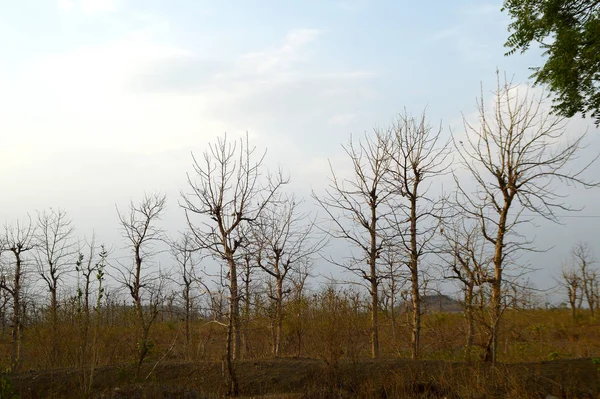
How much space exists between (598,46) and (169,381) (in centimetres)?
1375

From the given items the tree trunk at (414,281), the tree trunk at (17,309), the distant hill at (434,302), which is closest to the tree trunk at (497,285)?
the distant hill at (434,302)

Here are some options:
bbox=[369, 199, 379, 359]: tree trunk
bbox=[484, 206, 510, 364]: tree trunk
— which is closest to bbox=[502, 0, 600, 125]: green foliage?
bbox=[484, 206, 510, 364]: tree trunk

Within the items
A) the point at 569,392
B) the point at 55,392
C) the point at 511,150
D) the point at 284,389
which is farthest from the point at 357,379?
the point at 55,392

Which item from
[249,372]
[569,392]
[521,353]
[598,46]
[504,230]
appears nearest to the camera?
[598,46]

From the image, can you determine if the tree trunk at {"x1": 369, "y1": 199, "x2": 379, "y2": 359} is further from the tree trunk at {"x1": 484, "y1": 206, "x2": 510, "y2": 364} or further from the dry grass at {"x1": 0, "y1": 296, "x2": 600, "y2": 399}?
the tree trunk at {"x1": 484, "y1": 206, "x2": 510, "y2": 364}

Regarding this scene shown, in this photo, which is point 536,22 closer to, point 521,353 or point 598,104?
point 598,104

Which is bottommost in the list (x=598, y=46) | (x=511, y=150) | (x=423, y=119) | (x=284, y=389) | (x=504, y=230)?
(x=284, y=389)

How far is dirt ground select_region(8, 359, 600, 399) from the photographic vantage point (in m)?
10.0

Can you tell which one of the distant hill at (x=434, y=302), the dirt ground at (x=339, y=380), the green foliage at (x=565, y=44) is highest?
the green foliage at (x=565, y=44)

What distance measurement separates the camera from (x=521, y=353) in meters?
15.5

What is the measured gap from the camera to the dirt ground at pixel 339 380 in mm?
10031

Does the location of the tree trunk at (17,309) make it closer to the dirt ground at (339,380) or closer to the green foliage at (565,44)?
the dirt ground at (339,380)

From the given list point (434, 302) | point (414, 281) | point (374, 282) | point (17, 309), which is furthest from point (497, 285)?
point (17, 309)

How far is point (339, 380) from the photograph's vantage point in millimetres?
12211
